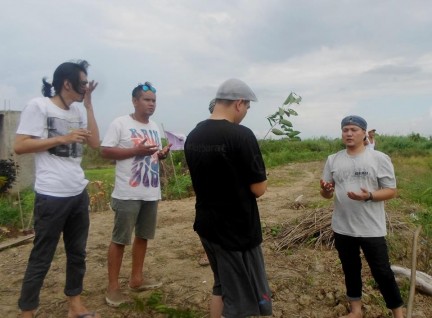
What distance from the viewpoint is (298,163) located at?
15.4m

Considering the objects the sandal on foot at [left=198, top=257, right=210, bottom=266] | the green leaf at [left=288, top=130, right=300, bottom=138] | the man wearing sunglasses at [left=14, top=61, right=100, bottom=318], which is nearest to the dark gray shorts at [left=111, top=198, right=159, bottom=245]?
the man wearing sunglasses at [left=14, top=61, right=100, bottom=318]

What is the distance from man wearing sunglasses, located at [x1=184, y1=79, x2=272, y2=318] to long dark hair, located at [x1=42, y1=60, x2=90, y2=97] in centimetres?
93

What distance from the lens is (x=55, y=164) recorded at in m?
2.54

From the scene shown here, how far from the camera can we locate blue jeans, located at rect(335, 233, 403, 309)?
2801mm

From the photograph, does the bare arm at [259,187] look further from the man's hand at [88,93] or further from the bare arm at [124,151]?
the man's hand at [88,93]

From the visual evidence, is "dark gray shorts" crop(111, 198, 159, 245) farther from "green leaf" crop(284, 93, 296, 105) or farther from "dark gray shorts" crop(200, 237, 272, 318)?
"green leaf" crop(284, 93, 296, 105)

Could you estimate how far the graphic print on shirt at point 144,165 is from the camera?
3029 millimetres

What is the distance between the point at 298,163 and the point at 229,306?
44.5 feet

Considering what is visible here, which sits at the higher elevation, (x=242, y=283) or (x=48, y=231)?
(x=48, y=231)

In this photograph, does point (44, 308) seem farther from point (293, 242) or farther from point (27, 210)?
point (27, 210)

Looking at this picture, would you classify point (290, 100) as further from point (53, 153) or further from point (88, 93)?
point (53, 153)

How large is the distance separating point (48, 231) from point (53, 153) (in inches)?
19.3

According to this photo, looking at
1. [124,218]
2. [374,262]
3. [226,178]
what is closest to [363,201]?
[374,262]

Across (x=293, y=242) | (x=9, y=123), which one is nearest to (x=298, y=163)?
(x=9, y=123)
